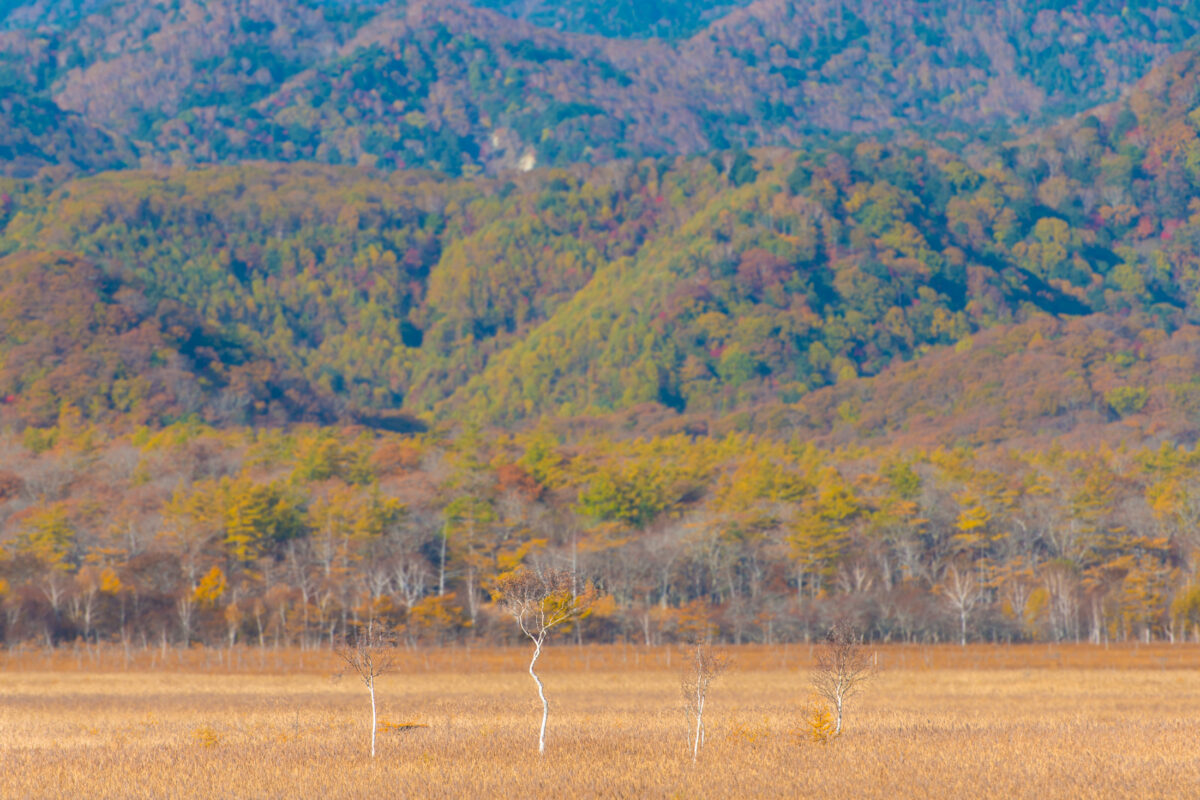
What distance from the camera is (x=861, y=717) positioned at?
5300 centimetres

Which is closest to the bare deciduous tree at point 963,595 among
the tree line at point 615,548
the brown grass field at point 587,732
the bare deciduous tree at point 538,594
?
the tree line at point 615,548

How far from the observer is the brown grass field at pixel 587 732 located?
116 ft

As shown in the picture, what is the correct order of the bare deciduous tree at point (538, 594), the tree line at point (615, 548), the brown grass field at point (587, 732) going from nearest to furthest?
the brown grass field at point (587, 732)
the bare deciduous tree at point (538, 594)
the tree line at point (615, 548)

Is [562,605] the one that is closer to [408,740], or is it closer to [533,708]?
[408,740]

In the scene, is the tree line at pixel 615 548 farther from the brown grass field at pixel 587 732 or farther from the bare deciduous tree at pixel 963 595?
the brown grass field at pixel 587 732

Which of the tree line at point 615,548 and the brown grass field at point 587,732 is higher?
the tree line at point 615,548

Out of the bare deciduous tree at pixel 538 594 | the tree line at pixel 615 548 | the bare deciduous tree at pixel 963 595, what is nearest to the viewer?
the bare deciduous tree at pixel 538 594

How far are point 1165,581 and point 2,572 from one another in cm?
9138

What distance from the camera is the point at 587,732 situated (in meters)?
47.5

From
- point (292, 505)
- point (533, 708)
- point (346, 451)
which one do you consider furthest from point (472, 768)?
point (346, 451)

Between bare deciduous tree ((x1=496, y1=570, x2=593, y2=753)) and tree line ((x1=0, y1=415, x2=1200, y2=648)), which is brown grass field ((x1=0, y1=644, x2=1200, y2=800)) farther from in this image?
tree line ((x1=0, y1=415, x2=1200, y2=648))

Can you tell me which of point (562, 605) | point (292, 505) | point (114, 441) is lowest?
point (562, 605)

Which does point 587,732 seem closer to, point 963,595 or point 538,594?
point 538,594

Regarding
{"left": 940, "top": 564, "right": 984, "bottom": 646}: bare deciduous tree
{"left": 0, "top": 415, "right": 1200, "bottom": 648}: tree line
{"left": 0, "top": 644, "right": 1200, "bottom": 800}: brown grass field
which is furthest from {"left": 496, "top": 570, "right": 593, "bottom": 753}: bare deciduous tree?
{"left": 940, "top": 564, "right": 984, "bottom": 646}: bare deciduous tree
